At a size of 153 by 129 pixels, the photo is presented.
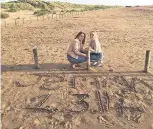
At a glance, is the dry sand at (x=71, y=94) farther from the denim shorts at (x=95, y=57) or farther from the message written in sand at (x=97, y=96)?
the denim shorts at (x=95, y=57)

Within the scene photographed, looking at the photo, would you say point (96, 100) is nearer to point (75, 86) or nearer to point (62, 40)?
point (75, 86)

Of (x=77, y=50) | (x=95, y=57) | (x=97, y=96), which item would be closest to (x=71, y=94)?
(x=97, y=96)

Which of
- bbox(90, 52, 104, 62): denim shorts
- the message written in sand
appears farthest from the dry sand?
bbox(90, 52, 104, 62): denim shorts

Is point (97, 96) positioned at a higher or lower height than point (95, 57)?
lower

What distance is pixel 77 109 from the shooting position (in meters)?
6.27

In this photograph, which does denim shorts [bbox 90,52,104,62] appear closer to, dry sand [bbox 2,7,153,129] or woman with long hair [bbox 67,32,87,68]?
woman with long hair [bbox 67,32,87,68]

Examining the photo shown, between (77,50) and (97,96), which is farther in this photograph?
(77,50)

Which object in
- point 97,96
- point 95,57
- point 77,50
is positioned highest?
point 77,50

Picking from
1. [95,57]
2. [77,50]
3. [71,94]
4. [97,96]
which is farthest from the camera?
[95,57]

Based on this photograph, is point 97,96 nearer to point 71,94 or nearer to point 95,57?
point 71,94

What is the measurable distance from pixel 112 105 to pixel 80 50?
113 inches

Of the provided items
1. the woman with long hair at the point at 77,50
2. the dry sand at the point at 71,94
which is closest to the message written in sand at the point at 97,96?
the dry sand at the point at 71,94

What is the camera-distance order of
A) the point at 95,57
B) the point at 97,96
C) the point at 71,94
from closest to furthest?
the point at 97,96, the point at 71,94, the point at 95,57

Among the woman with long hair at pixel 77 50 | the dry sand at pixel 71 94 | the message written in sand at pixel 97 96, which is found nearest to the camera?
the dry sand at pixel 71 94
